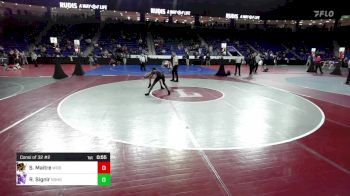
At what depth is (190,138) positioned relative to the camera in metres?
7.52

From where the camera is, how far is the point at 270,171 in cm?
566

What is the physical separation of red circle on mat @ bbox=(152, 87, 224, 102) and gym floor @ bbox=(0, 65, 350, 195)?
10 cm

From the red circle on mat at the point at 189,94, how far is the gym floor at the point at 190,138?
10 cm

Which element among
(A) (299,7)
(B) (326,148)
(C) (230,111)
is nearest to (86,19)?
(A) (299,7)

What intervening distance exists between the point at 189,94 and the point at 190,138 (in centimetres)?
653

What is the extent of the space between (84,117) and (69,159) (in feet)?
Answer: 20.8

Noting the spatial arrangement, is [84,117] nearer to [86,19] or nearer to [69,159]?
[69,159]

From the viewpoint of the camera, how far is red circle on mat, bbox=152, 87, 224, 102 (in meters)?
12.7

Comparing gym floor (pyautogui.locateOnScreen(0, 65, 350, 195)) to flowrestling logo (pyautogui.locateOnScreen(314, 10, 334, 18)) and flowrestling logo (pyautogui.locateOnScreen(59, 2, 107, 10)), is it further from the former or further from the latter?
flowrestling logo (pyautogui.locateOnScreen(314, 10, 334, 18))

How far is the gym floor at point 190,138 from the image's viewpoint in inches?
201
